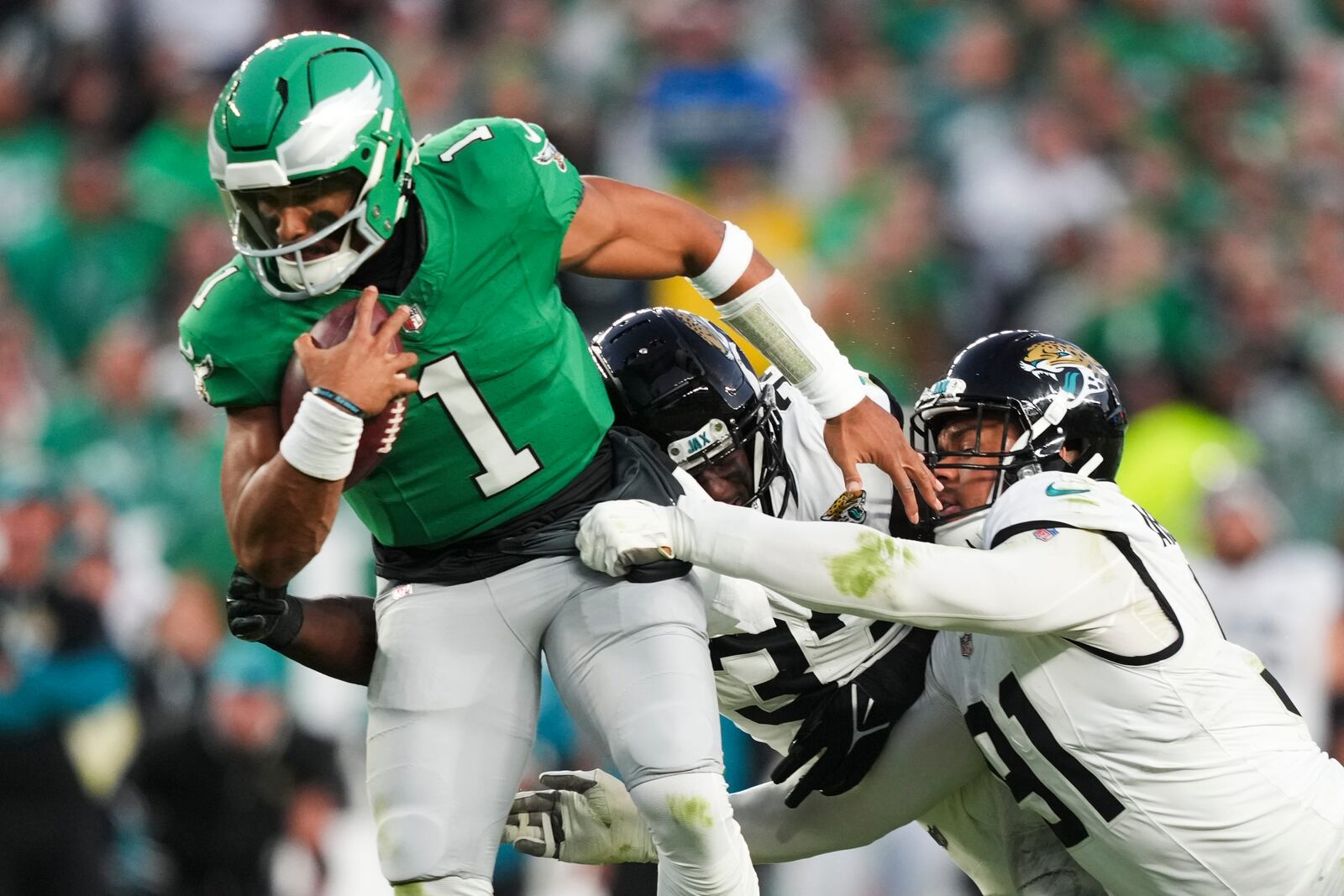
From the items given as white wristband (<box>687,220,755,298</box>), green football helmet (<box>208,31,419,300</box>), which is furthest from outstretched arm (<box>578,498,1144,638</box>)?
green football helmet (<box>208,31,419,300</box>)

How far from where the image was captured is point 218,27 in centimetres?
821

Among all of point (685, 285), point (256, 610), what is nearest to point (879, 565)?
point (256, 610)

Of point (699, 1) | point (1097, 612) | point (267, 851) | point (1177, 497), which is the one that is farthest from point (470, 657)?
point (699, 1)

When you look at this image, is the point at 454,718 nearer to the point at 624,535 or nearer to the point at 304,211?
the point at 624,535

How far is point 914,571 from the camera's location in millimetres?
3262

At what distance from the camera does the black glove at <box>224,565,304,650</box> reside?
331cm

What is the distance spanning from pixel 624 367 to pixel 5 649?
3.28m

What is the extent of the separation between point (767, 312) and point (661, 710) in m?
0.84

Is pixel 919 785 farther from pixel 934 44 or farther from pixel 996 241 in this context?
pixel 934 44

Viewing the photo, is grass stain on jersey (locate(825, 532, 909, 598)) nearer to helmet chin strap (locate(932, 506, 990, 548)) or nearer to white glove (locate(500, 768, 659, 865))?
helmet chin strap (locate(932, 506, 990, 548))

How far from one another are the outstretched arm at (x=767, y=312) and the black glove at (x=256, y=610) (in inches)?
32.2

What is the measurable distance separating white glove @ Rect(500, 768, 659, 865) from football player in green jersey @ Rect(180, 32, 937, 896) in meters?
0.55

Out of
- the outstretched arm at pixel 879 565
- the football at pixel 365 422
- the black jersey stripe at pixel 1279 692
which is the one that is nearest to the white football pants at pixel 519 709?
the outstretched arm at pixel 879 565

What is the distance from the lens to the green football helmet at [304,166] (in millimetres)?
3049
